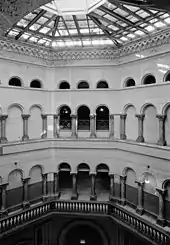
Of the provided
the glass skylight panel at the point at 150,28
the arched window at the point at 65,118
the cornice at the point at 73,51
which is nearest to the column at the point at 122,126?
the arched window at the point at 65,118

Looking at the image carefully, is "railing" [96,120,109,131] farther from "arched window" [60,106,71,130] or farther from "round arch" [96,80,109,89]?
"round arch" [96,80,109,89]

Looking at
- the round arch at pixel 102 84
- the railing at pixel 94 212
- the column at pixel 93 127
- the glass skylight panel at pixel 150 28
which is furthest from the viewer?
the column at pixel 93 127

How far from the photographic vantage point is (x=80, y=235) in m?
17.8

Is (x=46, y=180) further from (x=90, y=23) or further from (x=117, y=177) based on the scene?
(x=90, y=23)

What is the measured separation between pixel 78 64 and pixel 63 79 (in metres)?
1.49

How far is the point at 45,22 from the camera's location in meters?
13.9

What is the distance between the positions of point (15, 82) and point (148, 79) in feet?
27.8

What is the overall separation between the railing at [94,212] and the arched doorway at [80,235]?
1.89 metres

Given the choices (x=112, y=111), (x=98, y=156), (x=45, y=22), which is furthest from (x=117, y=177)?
(x=45, y=22)

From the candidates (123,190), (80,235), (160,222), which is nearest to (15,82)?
(123,190)

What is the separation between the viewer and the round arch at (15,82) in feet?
51.7

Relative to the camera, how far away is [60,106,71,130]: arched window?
17909mm

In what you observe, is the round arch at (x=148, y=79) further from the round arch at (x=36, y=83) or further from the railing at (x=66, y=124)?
the round arch at (x=36, y=83)

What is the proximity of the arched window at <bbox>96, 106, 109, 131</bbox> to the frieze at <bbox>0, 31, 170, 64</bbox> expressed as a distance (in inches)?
139
